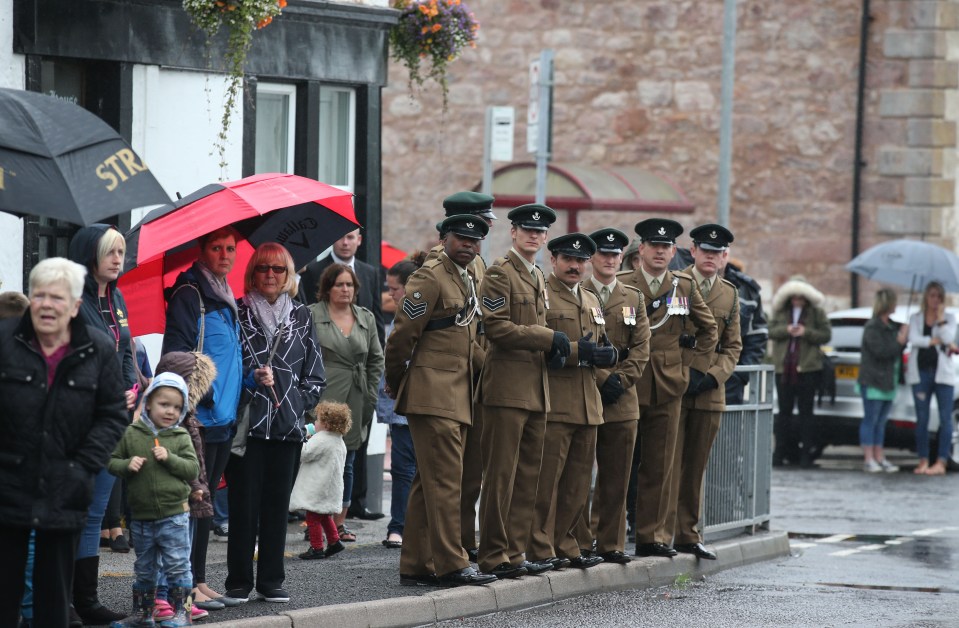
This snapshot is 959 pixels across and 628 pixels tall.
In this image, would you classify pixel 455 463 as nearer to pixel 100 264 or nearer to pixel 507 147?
pixel 100 264

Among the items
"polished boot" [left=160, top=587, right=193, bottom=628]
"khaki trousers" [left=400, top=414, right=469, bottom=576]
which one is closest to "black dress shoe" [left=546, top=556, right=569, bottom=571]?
"khaki trousers" [left=400, top=414, right=469, bottom=576]

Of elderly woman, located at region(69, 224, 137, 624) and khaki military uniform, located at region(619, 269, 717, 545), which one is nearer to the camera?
elderly woman, located at region(69, 224, 137, 624)

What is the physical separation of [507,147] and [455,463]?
5.78m

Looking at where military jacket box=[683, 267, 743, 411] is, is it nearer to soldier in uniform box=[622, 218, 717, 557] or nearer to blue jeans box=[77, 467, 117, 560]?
soldier in uniform box=[622, 218, 717, 557]

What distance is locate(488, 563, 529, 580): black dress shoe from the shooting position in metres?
9.82

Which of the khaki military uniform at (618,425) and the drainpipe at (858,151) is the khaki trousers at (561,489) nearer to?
the khaki military uniform at (618,425)

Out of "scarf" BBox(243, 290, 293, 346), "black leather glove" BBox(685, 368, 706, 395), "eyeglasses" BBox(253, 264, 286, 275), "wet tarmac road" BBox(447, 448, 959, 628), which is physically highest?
"eyeglasses" BBox(253, 264, 286, 275)

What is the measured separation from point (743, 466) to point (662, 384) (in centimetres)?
181

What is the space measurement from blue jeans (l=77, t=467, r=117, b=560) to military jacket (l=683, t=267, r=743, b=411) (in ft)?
14.2

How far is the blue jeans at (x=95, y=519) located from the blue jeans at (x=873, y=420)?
38.2 feet

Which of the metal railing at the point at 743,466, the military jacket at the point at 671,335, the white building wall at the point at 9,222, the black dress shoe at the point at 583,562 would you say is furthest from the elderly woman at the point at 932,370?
the white building wall at the point at 9,222

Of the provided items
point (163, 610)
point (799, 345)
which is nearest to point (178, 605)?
point (163, 610)

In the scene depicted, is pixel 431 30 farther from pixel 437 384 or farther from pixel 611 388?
pixel 437 384

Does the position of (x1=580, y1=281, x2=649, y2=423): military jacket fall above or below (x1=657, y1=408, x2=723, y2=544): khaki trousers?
above
